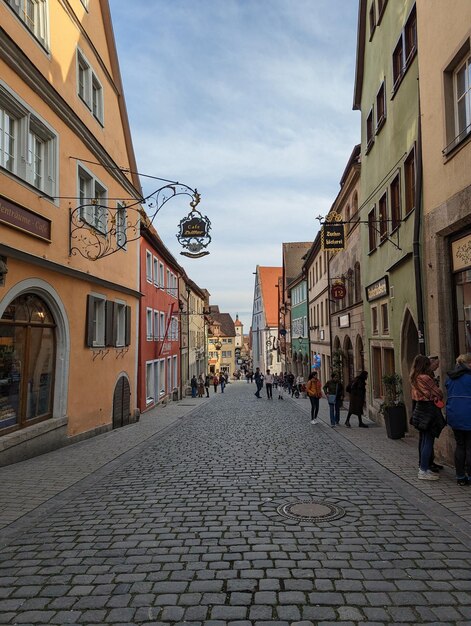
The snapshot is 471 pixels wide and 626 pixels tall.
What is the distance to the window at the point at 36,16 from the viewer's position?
1046cm

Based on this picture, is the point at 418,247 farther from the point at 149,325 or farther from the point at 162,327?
the point at 162,327

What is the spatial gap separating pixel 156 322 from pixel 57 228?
51.1 ft

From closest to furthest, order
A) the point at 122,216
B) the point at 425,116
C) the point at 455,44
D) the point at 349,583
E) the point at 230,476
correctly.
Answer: the point at 349,583
the point at 230,476
the point at 455,44
the point at 425,116
the point at 122,216

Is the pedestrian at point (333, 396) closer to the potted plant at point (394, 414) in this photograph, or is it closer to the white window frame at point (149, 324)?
the potted plant at point (394, 414)

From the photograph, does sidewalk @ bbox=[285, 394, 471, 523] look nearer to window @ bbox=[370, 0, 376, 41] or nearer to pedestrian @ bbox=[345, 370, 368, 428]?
pedestrian @ bbox=[345, 370, 368, 428]

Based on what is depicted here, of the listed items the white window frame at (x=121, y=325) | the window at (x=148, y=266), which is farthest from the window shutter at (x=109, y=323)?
the window at (x=148, y=266)

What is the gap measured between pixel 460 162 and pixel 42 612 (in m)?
8.25

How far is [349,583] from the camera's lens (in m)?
4.07

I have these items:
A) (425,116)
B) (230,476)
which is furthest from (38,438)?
(425,116)

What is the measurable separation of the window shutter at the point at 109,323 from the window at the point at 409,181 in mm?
8632

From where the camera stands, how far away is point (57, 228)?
37.9 ft

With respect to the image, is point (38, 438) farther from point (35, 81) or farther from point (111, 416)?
point (35, 81)

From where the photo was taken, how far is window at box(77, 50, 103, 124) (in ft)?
45.6

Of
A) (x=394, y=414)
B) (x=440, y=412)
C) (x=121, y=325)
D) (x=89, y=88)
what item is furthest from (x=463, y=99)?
(x=121, y=325)
